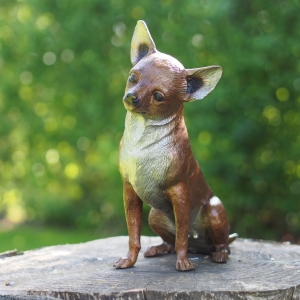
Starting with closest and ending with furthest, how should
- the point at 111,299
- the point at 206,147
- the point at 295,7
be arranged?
1. the point at 111,299
2. the point at 295,7
3. the point at 206,147

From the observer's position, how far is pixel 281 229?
7734 mm

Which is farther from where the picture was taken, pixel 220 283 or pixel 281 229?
pixel 281 229

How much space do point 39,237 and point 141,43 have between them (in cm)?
741

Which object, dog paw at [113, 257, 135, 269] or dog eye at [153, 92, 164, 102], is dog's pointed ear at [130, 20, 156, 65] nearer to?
dog eye at [153, 92, 164, 102]

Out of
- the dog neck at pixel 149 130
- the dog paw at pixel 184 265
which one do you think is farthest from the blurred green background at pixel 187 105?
the dog paw at pixel 184 265

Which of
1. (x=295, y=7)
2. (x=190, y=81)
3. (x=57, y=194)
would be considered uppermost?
(x=295, y=7)

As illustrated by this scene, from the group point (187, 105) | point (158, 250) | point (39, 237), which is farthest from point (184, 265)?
point (39, 237)

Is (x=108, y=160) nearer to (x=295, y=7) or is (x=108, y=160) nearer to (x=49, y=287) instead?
(x=295, y=7)

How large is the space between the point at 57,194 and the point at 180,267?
8978 millimetres

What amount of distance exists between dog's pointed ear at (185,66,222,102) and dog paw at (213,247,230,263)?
1.11 metres

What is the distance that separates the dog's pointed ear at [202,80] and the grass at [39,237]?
629 centimetres

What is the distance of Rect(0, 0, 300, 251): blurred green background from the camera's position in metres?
6.85

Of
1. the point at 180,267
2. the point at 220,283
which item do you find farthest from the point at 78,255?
the point at 220,283

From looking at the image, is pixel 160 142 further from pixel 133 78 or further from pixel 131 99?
pixel 133 78
